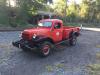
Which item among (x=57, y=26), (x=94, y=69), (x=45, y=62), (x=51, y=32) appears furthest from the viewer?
(x=57, y=26)

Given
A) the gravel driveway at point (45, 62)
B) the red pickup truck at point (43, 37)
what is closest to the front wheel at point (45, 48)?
the red pickup truck at point (43, 37)

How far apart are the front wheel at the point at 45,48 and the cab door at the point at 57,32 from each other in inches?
31.6

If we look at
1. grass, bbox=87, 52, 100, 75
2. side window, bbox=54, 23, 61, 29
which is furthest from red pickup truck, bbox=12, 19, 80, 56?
grass, bbox=87, 52, 100, 75

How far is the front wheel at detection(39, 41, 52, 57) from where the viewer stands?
28.6 ft

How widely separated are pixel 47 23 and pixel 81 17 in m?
39.6

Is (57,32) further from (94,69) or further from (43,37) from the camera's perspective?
(94,69)

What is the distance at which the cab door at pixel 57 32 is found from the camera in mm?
9873

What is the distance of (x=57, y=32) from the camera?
10133 mm

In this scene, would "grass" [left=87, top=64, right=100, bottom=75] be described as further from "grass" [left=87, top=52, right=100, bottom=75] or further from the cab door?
the cab door

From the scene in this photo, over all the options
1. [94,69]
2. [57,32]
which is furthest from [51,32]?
[94,69]

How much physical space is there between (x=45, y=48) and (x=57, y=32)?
1631mm

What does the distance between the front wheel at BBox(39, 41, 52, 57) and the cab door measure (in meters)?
0.80

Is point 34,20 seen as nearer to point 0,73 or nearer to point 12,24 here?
point 12,24

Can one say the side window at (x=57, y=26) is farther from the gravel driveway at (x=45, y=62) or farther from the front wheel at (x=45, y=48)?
the gravel driveway at (x=45, y=62)
